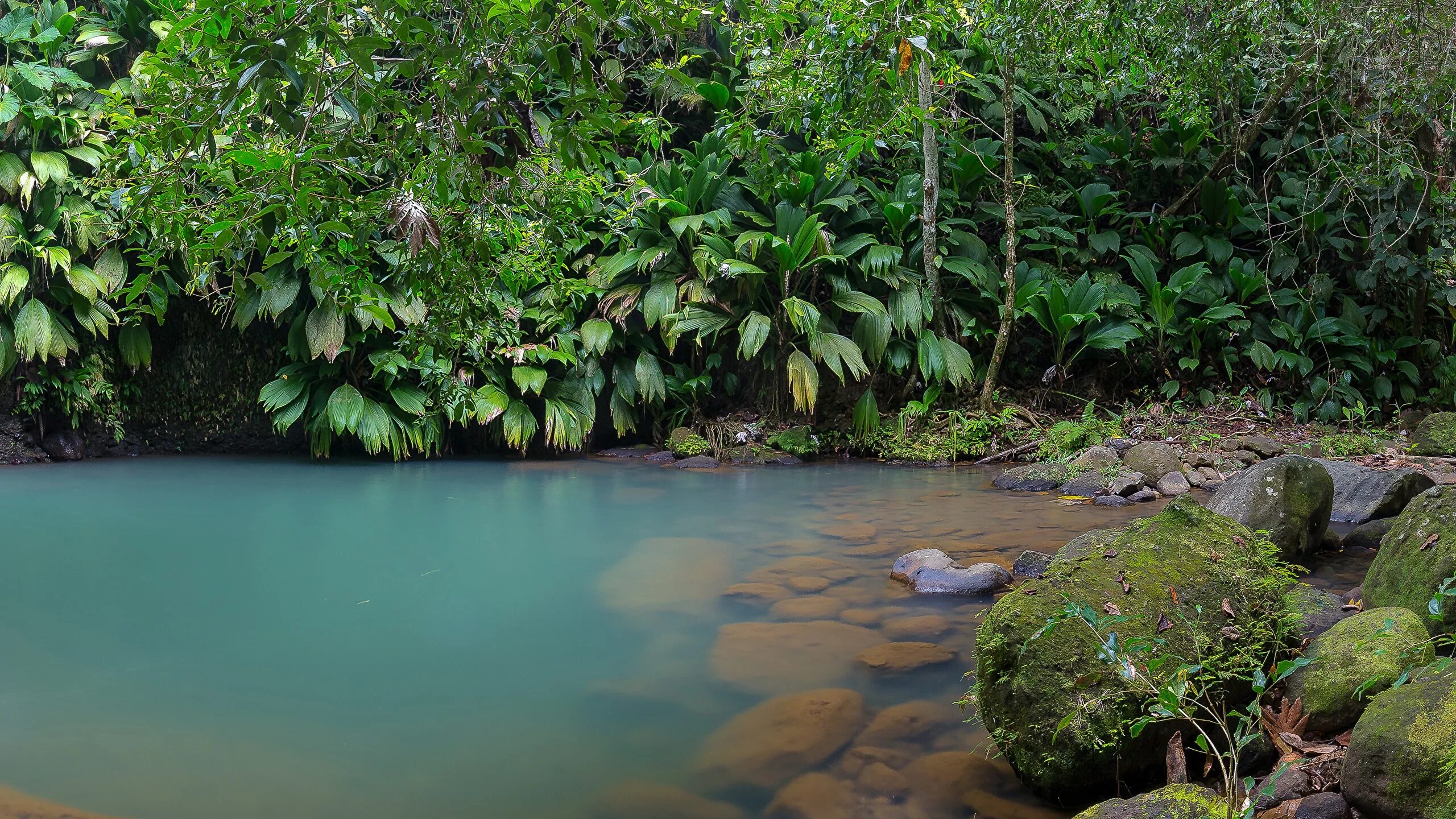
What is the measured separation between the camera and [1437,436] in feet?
20.4

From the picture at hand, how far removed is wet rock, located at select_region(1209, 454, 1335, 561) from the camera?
370 cm

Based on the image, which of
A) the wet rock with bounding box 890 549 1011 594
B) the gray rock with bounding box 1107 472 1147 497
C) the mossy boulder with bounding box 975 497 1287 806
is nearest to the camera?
the mossy boulder with bounding box 975 497 1287 806

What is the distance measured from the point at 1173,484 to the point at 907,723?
4111 millimetres

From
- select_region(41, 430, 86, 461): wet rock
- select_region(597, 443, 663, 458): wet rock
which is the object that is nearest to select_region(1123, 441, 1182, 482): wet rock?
select_region(597, 443, 663, 458): wet rock

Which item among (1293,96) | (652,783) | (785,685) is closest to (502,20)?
(652,783)

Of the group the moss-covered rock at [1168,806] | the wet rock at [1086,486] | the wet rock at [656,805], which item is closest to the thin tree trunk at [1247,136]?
the wet rock at [1086,486]

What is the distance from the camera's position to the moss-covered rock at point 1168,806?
66.8 inches

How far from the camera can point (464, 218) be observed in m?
2.27

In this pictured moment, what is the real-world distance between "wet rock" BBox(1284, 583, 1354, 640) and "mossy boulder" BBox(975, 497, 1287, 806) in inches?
7.6

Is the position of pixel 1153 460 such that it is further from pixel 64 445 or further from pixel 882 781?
pixel 64 445

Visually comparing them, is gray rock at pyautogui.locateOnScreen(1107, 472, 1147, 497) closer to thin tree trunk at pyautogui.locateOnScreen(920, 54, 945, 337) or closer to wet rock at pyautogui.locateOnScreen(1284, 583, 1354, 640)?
thin tree trunk at pyautogui.locateOnScreen(920, 54, 945, 337)

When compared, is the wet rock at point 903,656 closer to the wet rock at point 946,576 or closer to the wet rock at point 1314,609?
the wet rock at point 946,576

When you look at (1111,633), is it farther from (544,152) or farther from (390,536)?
(390,536)

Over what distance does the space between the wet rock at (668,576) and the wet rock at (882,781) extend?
4.63 ft
